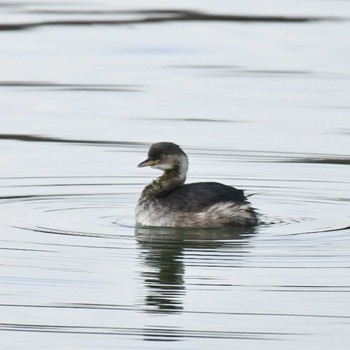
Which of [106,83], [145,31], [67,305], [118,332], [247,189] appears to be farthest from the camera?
[145,31]

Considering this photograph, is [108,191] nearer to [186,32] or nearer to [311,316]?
[311,316]

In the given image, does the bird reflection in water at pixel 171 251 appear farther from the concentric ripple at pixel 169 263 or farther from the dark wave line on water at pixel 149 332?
the dark wave line on water at pixel 149 332

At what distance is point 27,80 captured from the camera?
752 inches

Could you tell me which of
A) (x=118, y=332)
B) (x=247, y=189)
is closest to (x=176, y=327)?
(x=118, y=332)

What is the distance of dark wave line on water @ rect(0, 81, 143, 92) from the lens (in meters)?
18.5

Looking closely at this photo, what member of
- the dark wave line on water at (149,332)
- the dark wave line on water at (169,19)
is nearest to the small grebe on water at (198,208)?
the dark wave line on water at (149,332)

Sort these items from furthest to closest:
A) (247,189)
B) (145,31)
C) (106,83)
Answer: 1. (145,31)
2. (106,83)
3. (247,189)

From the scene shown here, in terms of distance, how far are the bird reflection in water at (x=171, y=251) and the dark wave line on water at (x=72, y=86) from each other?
6.81 meters

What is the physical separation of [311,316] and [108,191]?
4.53 meters

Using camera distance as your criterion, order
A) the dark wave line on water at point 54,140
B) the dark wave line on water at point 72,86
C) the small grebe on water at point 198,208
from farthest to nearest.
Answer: the dark wave line on water at point 72,86 < the dark wave line on water at point 54,140 < the small grebe on water at point 198,208

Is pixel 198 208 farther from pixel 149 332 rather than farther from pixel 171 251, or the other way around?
pixel 149 332

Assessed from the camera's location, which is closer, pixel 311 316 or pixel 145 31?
pixel 311 316

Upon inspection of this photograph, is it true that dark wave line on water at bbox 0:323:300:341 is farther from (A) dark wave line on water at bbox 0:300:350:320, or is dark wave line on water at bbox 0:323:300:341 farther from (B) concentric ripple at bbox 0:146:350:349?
(A) dark wave line on water at bbox 0:300:350:320

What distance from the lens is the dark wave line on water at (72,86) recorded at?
18500 mm
